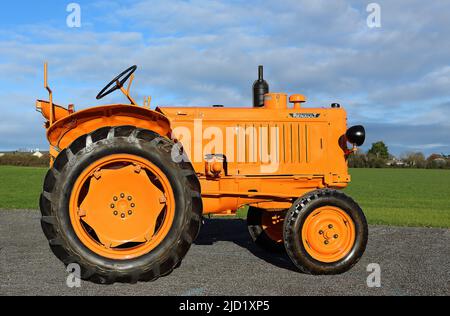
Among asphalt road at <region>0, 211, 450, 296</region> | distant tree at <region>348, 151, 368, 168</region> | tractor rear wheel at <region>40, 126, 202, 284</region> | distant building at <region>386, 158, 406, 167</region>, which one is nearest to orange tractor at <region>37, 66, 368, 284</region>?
tractor rear wheel at <region>40, 126, 202, 284</region>

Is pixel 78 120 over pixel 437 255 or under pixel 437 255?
over

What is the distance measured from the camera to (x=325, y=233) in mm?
5730

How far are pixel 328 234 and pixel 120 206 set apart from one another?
2.54 m

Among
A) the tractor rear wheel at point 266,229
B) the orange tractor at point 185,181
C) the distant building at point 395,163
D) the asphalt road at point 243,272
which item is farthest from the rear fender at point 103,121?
the distant building at point 395,163

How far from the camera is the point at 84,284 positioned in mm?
5121

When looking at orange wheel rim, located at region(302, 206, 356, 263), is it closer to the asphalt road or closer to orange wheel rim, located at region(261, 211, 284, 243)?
the asphalt road

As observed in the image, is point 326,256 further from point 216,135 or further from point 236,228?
point 236,228

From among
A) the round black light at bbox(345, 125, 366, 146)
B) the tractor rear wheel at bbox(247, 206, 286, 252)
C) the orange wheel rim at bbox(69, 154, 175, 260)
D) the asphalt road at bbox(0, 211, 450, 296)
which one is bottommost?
the asphalt road at bbox(0, 211, 450, 296)

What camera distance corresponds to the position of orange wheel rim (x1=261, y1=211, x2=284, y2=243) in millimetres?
7145

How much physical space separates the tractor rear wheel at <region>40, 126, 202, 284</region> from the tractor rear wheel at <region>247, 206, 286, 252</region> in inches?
93.7

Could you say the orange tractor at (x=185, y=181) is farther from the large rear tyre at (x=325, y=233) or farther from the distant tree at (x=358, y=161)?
the distant tree at (x=358, y=161)

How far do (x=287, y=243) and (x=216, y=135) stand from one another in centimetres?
177
